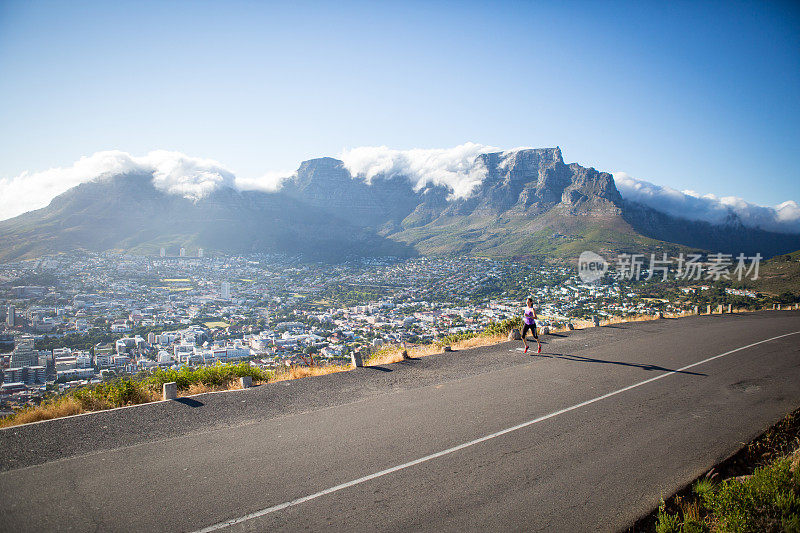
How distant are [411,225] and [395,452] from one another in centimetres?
18147

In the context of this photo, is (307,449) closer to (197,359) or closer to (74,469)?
(74,469)

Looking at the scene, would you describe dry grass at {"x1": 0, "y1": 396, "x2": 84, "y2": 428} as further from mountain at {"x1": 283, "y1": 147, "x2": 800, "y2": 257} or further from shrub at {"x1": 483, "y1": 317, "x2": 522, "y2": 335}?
mountain at {"x1": 283, "y1": 147, "x2": 800, "y2": 257}

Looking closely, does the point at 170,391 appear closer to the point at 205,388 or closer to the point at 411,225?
the point at 205,388

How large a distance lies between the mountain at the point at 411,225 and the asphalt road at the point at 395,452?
64.5 meters

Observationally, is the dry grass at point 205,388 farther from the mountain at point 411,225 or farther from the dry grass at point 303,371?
the mountain at point 411,225

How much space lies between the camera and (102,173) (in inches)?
4552

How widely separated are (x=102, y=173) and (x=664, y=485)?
154885 mm

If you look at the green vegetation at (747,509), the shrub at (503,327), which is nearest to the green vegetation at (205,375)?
the green vegetation at (747,509)

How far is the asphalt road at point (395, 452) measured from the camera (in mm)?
3926

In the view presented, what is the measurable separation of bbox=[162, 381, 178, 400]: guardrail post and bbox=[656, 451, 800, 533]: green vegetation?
841 centimetres

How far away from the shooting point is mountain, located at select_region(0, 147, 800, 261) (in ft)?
277

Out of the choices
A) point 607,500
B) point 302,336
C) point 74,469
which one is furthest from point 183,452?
point 302,336

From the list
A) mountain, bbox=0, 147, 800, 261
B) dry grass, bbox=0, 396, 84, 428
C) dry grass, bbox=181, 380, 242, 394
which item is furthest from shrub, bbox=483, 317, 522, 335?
mountain, bbox=0, 147, 800, 261

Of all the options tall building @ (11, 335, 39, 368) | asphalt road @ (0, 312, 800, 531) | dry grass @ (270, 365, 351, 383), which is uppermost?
asphalt road @ (0, 312, 800, 531)
